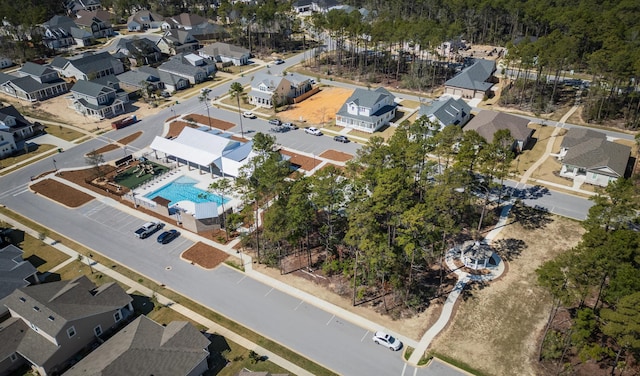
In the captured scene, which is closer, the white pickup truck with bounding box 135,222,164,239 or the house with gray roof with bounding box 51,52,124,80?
the white pickup truck with bounding box 135,222,164,239

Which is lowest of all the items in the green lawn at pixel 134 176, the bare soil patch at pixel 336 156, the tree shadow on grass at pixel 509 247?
the tree shadow on grass at pixel 509 247

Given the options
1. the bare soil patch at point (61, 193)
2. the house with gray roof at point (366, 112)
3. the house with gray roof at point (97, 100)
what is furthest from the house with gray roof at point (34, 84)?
the house with gray roof at point (366, 112)

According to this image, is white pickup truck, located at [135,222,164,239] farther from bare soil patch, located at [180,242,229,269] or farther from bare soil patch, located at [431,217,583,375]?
bare soil patch, located at [431,217,583,375]

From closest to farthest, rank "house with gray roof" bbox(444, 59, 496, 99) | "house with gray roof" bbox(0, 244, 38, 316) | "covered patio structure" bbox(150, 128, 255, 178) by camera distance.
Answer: "house with gray roof" bbox(0, 244, 38, 316) → "covered patio structure" bbox(150, 128, 255, 178) → "house with gray roof" bbox(444, 59, 496, 99)

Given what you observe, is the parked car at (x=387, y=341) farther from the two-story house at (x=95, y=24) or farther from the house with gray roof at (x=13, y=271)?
the two-story house at (x=95, y=24)

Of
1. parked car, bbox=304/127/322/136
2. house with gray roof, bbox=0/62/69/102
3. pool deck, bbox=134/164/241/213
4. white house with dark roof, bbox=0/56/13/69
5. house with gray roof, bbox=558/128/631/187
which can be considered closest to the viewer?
pool deck, bbox=134/164/241/213

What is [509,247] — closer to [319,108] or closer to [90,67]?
[319,108]

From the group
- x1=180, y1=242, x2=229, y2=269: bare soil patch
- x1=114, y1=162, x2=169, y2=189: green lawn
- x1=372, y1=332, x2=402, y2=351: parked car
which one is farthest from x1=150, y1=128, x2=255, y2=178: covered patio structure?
x1=372, y1=332, x2=402, y2=351: parked car
